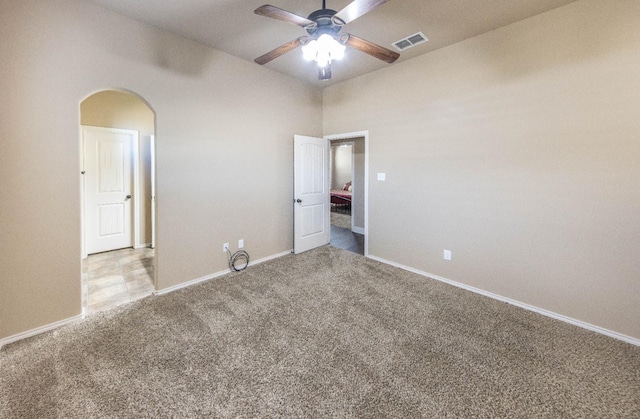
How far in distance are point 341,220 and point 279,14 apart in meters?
5.98

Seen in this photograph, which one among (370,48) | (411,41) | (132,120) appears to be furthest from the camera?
(132,120)

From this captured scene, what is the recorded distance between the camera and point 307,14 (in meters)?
2.58

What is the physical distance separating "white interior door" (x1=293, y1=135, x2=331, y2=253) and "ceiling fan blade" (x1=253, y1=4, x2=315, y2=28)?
2.28 meters

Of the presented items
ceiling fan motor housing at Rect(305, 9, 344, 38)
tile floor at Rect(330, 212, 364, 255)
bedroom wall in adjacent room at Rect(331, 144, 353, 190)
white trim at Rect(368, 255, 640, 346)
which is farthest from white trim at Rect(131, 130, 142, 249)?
bedroom wall in adjacent room at Rect(331, 144, 353, 190)

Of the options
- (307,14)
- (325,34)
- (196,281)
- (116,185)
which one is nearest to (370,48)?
(325,34)

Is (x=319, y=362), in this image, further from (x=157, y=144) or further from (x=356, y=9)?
(x=157, y=144)

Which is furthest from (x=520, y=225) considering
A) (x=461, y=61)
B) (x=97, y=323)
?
(x=97, y=323)

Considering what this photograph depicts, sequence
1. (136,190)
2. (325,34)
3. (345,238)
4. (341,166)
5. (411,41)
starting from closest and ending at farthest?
1. (325,34)
2. (411,41)
3. (136,190)
4. (345,238)
5. (341,166)

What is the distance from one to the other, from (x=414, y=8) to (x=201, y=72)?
7.88 feet

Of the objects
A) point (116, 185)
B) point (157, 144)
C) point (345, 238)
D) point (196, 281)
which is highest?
point (157, 144)

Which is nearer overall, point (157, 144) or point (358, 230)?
point (157, 144)

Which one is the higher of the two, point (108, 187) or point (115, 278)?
point (108, 187)

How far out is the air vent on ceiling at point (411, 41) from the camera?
9.71 feet

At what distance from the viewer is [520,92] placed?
2.69 metres
